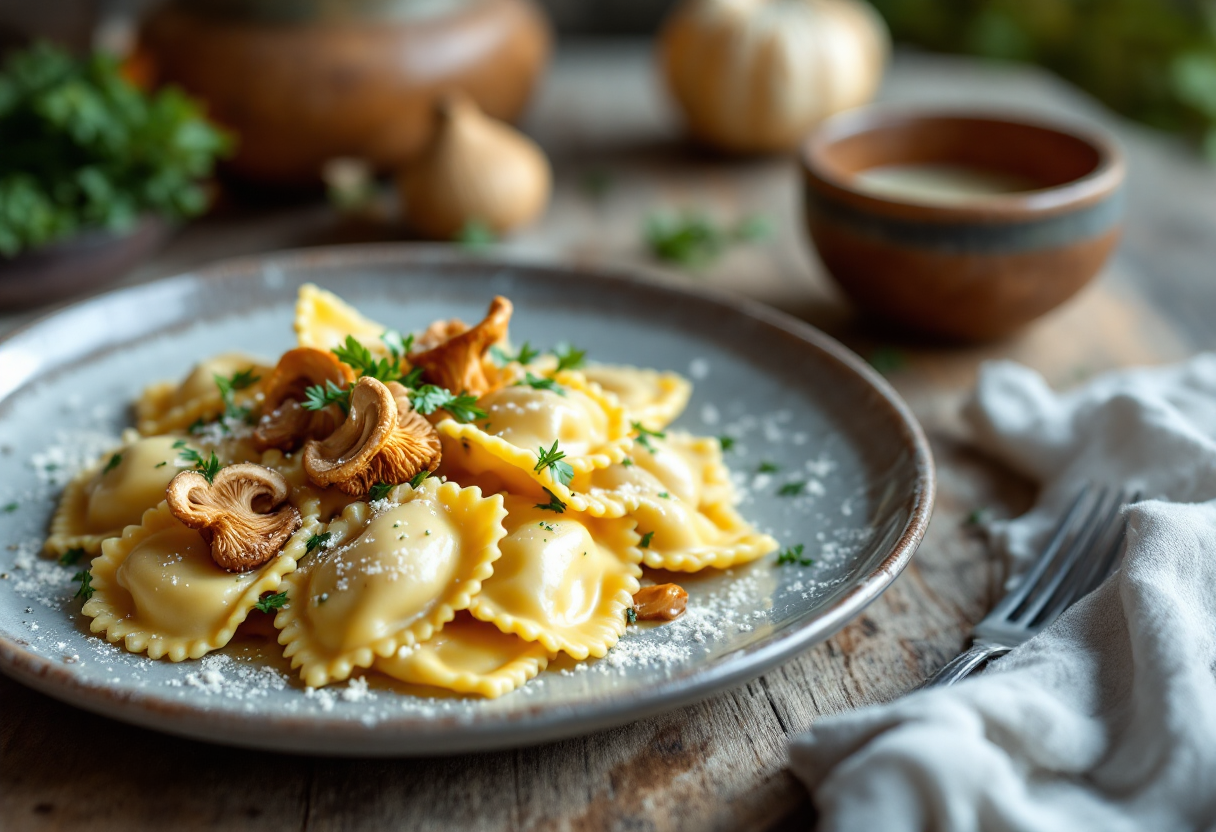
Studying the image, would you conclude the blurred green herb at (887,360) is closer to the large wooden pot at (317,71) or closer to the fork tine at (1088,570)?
the fork tine at (1088,570)

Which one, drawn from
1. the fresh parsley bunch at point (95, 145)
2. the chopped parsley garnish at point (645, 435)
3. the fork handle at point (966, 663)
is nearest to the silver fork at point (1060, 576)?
the fork handle at point (966, 663)

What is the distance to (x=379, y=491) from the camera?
3006 mm

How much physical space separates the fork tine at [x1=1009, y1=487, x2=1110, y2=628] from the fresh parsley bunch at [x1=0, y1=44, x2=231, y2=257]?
4233 millimetres

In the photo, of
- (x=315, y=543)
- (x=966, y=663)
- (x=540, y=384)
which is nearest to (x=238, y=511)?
(x=315, y=543)

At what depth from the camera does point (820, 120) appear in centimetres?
688

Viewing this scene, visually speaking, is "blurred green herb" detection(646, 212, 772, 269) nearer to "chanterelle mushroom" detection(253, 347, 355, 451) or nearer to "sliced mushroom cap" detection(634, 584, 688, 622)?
"chanterelle mushroom" detection(253, 347, 355, 451)

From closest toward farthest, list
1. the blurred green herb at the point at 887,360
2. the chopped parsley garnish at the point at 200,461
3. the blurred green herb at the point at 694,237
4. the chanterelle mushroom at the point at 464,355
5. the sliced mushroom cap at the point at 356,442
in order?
1. the sliced mushroom cap at the point at 356,442
2. the chopped parsley garnish at the point at 200,461
3. the chanterelle mushroom at the point at 464,355
4. the blurred green herb at the point at 887,360
5. the blurred green herb at the point at 694,237

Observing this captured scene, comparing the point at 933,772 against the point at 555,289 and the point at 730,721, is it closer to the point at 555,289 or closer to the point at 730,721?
the point at 730,721

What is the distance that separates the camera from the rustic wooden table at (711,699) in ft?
8.27

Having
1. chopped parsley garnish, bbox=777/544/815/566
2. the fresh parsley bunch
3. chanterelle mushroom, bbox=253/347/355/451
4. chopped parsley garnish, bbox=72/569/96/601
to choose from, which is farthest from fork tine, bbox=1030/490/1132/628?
the fresh parsley bunch

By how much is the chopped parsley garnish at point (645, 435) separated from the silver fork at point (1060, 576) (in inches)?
42.4

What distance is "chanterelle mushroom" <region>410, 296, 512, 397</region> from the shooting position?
10.9 ft

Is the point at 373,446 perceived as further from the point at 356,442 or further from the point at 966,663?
the point at 966,663

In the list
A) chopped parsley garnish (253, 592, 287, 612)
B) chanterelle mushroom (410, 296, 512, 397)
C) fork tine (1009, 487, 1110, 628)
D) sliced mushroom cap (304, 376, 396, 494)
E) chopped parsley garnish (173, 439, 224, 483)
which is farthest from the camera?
chanterelle mushroom (410, 296, 512, 397)
